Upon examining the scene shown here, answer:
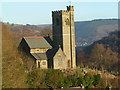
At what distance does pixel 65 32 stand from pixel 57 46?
9.58 feet

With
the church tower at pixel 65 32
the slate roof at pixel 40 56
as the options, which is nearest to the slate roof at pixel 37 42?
the slate roof at pixel 40 56

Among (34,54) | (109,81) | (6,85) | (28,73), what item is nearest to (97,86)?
(109,81)

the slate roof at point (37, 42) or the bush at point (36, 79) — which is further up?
the slate roof at point (37, 42)

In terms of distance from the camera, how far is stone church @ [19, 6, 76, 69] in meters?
59.6

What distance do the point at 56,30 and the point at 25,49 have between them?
6.95 m

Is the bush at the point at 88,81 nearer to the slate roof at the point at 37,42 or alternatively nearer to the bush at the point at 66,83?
the bush at the point at 66,83

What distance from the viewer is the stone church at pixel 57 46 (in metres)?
59.6

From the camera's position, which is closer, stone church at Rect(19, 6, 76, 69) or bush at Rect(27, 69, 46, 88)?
bush at Rect(27, 69, 46, 88)

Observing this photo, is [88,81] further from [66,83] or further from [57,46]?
[57,46]

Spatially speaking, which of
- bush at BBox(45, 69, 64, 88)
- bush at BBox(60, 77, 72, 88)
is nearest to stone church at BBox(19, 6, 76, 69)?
bush at BBox(45, 69, 64, 88)

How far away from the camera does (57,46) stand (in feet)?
206

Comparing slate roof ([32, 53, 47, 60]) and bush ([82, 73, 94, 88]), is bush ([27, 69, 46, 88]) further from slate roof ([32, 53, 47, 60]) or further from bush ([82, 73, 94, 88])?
slate roof ([32, 53, 47, 60])

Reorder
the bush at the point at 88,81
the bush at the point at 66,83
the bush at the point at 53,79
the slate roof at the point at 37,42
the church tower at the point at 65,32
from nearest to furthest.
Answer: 1. the bush at the point at 66,83
2. the bush at the point at 53,79
3. the bush at the point at 88,81
4. the slate roof at the point at 37,42
5. the church tower at the point at 65,32

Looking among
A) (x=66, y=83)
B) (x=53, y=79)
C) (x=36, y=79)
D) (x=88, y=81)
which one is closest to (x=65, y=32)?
(x=88, y=81)
